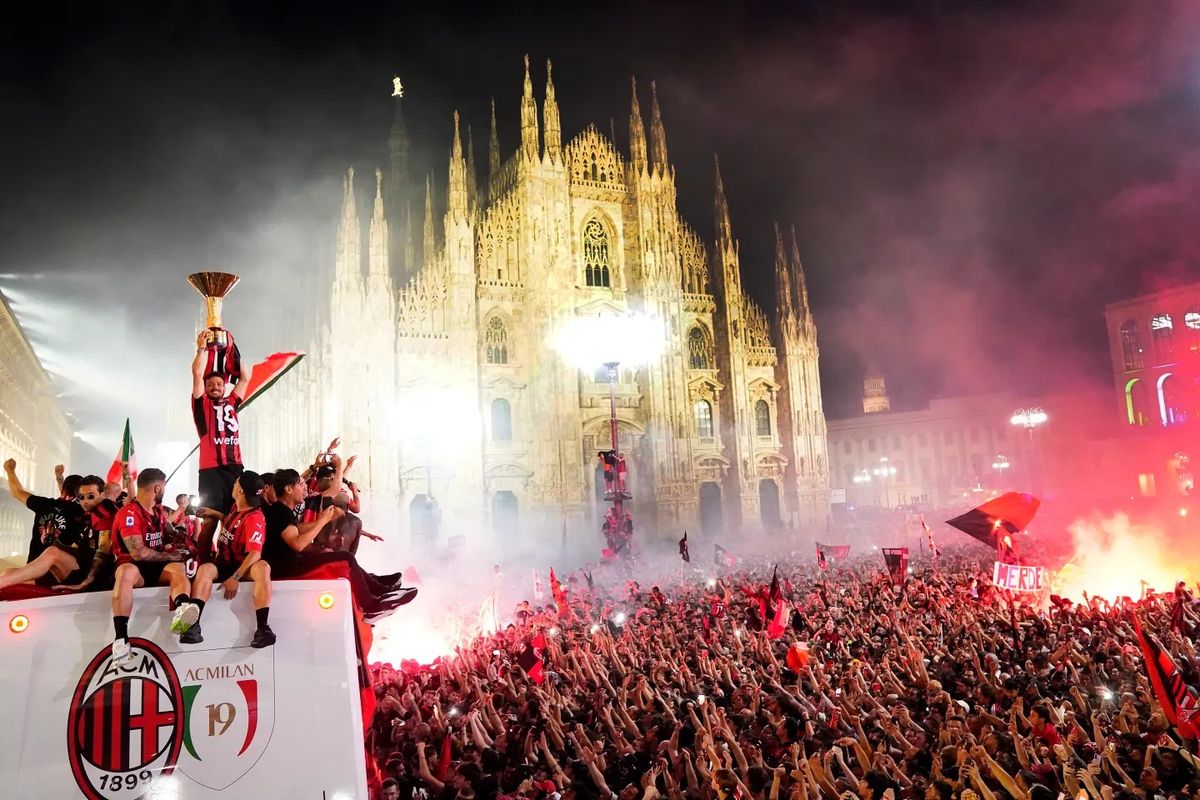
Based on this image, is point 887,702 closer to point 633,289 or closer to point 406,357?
point 406,357

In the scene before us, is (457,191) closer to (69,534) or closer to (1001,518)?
(1001,518)

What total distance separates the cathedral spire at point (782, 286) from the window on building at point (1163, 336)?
2606cm

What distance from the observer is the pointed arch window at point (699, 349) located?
142ft

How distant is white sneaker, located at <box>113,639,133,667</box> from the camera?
160 inches

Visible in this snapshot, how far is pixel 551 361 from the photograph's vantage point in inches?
1502

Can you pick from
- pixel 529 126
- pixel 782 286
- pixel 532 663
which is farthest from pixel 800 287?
pixel 532 663

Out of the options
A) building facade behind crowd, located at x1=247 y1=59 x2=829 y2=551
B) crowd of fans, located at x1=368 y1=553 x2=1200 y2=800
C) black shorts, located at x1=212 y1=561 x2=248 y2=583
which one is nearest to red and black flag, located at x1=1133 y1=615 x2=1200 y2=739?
crowd of fans, located at x1=368 y1=553 x2=1200 y2=800

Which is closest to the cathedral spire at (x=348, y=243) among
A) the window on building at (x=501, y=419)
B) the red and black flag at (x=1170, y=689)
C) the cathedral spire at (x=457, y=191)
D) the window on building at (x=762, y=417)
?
the cathedral spire at (x=457, y=191)

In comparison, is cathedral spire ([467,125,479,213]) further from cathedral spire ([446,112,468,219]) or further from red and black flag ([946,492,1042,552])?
red and black flag ([946,492,1042,552])

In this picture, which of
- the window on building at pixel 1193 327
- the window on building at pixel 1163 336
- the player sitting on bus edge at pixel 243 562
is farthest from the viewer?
the window on building at pixel 1163 336

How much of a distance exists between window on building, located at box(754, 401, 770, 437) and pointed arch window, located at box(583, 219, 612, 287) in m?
10.9

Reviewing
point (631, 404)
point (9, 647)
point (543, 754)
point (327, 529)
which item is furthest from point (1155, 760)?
point (631, 404)

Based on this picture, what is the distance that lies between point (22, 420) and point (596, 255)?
102ft

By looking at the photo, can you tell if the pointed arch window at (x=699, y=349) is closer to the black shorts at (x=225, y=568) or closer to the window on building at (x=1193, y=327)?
the window on building at (x=1193, y=327)
